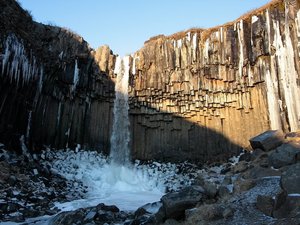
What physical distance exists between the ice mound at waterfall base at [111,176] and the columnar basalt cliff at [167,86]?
1110 millimetres

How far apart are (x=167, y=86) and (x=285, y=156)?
18.6 meters

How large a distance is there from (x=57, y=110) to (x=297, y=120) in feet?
52.5

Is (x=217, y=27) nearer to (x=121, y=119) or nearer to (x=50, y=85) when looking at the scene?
(x=121, y=119)

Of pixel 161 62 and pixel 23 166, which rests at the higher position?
pixel 161 62

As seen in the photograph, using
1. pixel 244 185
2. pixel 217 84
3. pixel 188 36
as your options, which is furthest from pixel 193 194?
pixel 188 36

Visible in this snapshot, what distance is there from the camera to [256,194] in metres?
8.34

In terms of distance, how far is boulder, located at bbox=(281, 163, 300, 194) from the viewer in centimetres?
712

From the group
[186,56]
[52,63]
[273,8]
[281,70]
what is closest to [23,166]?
[52,63]

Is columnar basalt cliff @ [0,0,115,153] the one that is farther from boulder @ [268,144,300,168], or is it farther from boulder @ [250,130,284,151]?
boulder @ [268,144,300,168]

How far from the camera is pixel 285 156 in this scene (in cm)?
927

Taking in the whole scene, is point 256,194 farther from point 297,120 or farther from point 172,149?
point 172,149

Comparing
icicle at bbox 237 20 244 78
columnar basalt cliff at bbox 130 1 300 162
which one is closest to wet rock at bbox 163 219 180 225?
columnar basalt cliff at bbox 130 1 300 162

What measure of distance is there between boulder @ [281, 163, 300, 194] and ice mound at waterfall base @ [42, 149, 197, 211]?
1244cm

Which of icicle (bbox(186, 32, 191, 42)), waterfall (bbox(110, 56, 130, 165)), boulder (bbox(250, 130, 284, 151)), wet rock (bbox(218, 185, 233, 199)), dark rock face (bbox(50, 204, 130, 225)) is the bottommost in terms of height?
dark rock face (bbox(50, 204, 130, 225))
